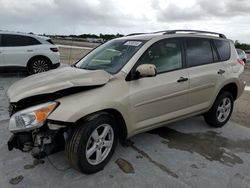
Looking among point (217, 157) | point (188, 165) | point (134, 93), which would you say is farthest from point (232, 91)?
point (134, 93)

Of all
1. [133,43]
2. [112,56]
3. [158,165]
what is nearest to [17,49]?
[112,56]

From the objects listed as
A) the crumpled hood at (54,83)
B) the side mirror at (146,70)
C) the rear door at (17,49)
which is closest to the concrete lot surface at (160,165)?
the crumpled hood at (54,83)

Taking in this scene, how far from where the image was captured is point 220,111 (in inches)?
200

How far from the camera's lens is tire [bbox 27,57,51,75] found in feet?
32.6

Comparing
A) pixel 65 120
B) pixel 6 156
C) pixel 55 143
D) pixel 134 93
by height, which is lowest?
pixel 6 156

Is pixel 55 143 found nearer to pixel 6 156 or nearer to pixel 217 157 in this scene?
pixel 6 156

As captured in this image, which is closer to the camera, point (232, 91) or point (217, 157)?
point (217, 157)

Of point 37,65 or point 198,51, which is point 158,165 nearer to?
point 198,51

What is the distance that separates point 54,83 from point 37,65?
7259 millimetres

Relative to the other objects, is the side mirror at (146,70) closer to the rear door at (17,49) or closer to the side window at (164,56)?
the side window at (164,56)

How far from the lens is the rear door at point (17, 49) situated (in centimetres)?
940

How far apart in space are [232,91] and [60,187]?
3.71m

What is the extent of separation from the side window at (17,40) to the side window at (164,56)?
7097 mm

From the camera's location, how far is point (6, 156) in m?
3.71
